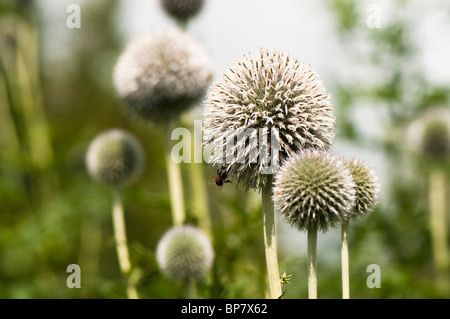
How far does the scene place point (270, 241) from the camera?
2.22m

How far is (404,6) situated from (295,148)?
4609mm

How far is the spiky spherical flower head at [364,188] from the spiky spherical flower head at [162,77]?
1.97 metres

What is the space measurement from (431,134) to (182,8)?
349cm

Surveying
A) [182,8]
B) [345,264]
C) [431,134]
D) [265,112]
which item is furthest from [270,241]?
[431,134]

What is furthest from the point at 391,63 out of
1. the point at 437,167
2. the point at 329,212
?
the point at 329,212

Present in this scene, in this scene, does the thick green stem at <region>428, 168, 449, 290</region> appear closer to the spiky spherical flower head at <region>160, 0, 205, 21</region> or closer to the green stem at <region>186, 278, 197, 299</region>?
the green stem at <region>186, 278, 197, 299</region>

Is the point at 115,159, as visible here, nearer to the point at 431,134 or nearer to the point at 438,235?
the point at 438,235

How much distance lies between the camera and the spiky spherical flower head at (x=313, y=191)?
221 centimetres

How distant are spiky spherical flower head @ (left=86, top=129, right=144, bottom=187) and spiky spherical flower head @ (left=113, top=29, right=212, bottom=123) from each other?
1.28 feet

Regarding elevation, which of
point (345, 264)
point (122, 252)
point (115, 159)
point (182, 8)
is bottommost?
point (122, 252)

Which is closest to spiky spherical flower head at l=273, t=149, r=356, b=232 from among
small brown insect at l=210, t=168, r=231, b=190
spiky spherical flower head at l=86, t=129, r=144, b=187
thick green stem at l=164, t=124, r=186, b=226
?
small brown insect at l=210, t=168, r=231, b=190

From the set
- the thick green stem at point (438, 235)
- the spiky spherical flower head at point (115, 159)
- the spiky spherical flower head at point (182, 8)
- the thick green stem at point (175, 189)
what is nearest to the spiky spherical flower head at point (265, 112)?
the thick green stem at point (175, 189)

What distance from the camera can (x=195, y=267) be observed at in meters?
3.36

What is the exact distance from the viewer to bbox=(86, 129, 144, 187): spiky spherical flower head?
169 inches
